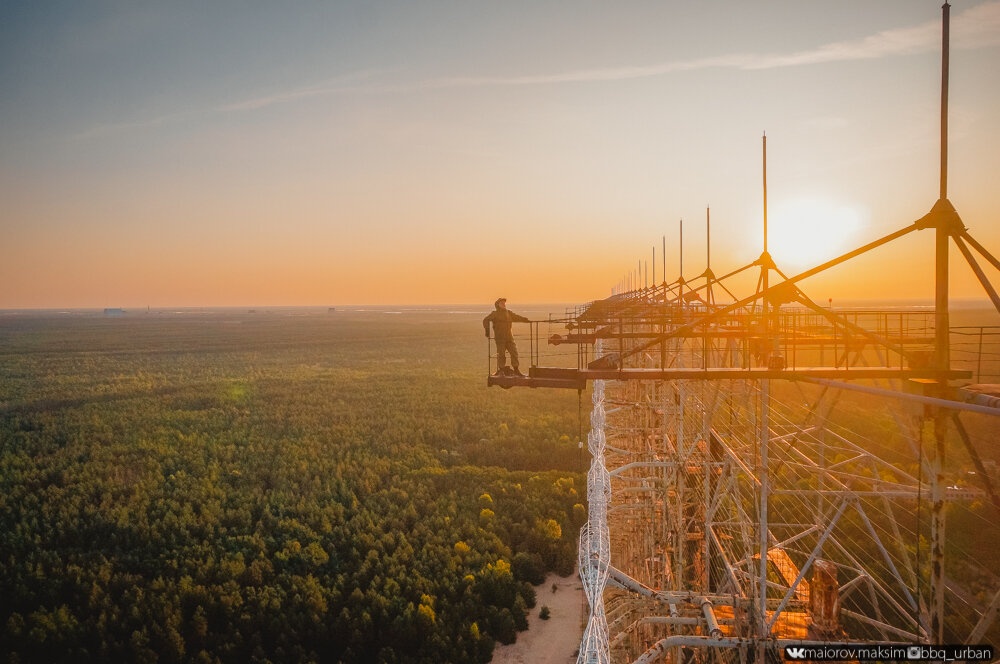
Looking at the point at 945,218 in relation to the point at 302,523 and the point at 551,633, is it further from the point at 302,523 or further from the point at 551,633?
the point at 302,523

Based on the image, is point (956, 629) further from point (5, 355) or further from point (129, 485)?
point (5, 355)

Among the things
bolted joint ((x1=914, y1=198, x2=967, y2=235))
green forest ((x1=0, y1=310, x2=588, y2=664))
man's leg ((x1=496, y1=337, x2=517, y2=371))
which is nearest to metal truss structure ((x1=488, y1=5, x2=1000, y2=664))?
bolted joint ((x1=914, y1=198, x2=967, y2=235))

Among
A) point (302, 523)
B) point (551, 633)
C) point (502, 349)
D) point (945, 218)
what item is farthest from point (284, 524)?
point (945, 218)

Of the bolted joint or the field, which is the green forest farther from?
the bolted joint

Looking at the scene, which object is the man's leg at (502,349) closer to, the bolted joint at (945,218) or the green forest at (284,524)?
the bolted joint at (945,218)

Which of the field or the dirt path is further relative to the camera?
the field

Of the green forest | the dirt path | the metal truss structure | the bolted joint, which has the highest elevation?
the bolted joint

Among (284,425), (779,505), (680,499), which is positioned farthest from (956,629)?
(284,425)
